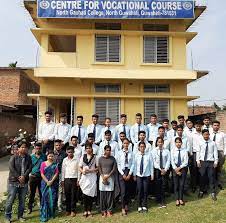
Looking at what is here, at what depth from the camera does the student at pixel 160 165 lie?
8.46 meters

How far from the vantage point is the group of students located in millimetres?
7949

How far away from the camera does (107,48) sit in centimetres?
1455

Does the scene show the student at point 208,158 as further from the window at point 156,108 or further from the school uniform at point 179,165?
the window at point 156,108

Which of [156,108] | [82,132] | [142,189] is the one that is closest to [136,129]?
[82,132]

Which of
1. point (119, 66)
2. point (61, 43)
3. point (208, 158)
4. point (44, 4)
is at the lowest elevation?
point (208, 158)

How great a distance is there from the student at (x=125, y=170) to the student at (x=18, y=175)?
204cm

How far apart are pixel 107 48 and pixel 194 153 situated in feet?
22.7

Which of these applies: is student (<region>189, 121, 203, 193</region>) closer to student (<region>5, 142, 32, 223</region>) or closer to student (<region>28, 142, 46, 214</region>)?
student (<region>28, 142, 46, 214</region>)

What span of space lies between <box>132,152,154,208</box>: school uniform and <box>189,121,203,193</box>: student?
145 centimetres

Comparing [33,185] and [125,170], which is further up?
[125,170]

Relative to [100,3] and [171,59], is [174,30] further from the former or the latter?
[100,3]

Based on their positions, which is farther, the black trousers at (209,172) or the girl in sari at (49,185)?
the black trousers at (209,172)

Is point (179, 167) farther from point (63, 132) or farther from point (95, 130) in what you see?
point (63, 132)

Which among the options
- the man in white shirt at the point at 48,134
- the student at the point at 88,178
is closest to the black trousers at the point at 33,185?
the student at the point at 88,178
